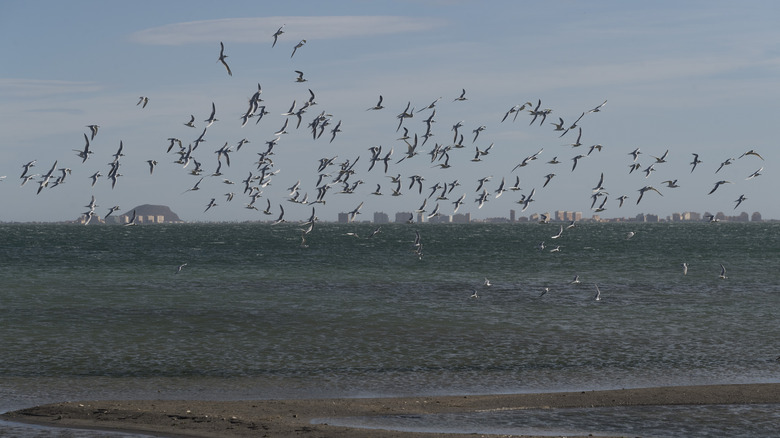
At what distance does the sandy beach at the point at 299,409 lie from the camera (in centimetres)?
1748

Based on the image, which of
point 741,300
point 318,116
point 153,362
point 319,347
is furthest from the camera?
point 741,300

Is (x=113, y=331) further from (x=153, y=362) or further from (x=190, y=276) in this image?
(x=190, y=276)

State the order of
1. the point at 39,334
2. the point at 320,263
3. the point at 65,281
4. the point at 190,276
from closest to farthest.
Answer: the point at 39,334 < the point at 65,281 < the point at 190,276 < the point at 320,263

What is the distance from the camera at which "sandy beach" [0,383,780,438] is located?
1748 cm

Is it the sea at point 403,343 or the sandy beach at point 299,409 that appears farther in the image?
the sea at point 403,343

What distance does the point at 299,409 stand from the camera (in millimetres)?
20156

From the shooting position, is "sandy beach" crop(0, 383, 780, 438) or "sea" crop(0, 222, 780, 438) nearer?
"sandy beach" crop(0, 383, 780, 438)

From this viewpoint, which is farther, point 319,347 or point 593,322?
point 593,322

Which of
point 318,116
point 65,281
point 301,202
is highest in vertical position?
point 318,116

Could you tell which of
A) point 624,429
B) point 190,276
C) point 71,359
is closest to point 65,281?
point 190,276

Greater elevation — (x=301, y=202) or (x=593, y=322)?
(x=301, y=202)

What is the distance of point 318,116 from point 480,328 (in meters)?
14.5

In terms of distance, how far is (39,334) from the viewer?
33.7 m

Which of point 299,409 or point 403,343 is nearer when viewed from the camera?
point 299,409
